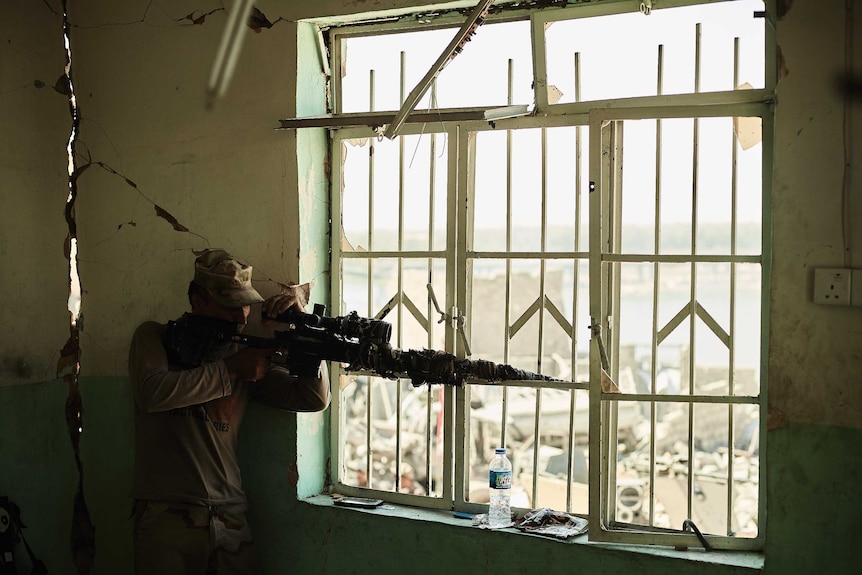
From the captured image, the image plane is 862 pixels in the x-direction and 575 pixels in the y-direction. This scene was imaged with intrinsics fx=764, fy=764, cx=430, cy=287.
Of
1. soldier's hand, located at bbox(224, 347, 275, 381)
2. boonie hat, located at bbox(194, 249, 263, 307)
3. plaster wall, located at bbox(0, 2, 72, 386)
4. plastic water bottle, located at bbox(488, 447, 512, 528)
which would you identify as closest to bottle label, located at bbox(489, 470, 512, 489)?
plastic water bottle, located at bbox(488, 447, 512, 528)

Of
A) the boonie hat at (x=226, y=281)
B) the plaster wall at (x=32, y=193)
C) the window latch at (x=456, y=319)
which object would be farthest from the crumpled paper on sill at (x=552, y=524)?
the plaster wall at (x=32, y=193)

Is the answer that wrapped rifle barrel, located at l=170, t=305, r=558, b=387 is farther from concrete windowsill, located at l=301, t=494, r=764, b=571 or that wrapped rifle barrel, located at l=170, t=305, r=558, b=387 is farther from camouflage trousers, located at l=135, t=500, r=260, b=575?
camouflage trousers, located at l=135, t=500, r=260, b=575

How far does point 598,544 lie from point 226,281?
57.3 inches

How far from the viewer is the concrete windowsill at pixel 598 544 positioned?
2.22 m

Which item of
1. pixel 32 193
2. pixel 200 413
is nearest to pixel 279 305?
pixel 200 413

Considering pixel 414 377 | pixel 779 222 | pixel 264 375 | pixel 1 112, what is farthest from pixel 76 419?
pixel 779 222

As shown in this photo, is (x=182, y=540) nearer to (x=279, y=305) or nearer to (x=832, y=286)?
(x=279, y=305)

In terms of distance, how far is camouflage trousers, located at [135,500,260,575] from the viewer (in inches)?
103

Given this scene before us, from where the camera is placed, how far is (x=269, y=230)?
283 cm

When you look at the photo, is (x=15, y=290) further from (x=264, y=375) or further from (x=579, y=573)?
(x=579, y=573)

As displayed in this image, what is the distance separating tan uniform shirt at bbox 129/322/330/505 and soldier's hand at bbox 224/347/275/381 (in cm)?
3

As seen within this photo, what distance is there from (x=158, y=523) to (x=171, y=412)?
1.25 ft

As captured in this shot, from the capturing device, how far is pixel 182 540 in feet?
8.56

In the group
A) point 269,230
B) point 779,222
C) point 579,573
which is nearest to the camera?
point 779,222
